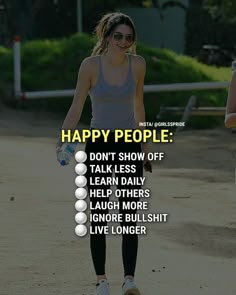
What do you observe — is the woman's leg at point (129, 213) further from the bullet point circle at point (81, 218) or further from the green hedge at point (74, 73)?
the green hedge at point (74, 73)

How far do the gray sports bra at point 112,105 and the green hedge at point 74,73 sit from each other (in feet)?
58.7

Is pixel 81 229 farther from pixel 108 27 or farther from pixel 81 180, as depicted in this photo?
pixel 108 27

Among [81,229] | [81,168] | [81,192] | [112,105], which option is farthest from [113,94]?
[81,229]

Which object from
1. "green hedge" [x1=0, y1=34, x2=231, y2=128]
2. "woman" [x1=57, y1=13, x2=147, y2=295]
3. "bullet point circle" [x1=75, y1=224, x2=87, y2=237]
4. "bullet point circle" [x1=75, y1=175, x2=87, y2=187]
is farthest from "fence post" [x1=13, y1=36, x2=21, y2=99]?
"woman" [x1=57, y1=13, x2=147, y2=295]

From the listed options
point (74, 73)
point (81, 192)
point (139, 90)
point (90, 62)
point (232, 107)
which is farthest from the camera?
point (74, 73)

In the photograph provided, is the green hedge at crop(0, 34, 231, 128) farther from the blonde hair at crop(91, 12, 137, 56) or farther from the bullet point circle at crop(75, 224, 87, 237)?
the blonde hair at crop(91, 12, 137, 56)

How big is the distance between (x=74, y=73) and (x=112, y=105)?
20.2 m

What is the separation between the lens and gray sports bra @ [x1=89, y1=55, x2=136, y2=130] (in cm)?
664

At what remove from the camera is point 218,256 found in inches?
343

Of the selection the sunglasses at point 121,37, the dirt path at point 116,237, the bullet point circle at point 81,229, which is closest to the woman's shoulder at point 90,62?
the sunglasses at point 121,37

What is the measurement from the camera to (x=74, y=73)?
87.7ft

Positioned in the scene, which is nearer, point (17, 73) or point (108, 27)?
point (108, 27)

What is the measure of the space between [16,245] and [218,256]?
1611 millimetres

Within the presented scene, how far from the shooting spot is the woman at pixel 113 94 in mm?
6648
